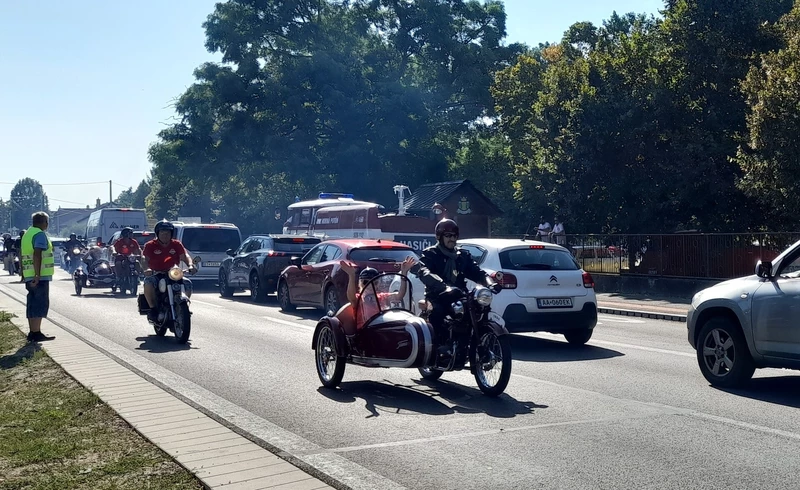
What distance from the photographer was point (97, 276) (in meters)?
27.1

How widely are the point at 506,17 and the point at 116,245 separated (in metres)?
43.6

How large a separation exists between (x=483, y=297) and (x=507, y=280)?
4084 mm

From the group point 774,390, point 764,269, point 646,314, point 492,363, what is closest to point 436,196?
point 646,314

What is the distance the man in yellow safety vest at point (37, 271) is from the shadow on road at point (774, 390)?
364 inches

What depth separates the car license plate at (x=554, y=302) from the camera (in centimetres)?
1305

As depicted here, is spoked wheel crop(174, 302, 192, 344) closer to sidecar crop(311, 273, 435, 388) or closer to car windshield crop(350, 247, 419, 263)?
car windshield crop(350, 247, 419, 263)

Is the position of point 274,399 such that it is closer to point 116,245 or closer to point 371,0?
point 116,245

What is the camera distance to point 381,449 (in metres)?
6.94

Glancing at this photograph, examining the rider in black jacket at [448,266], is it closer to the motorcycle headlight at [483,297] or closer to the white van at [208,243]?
the motorcycle headlight at [483,297]

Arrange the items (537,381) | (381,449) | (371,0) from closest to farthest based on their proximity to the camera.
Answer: (381,449), (537,381), (371,0)

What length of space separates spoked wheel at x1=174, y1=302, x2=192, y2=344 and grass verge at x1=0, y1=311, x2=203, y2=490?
4119 millimetres

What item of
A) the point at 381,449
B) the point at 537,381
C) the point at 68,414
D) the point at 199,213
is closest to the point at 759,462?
the point at 381,449

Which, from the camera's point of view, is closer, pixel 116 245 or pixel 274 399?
pixel 274 399

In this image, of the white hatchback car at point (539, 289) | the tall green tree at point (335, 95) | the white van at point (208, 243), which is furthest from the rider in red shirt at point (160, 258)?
the tall green tree at point (335, 95)
